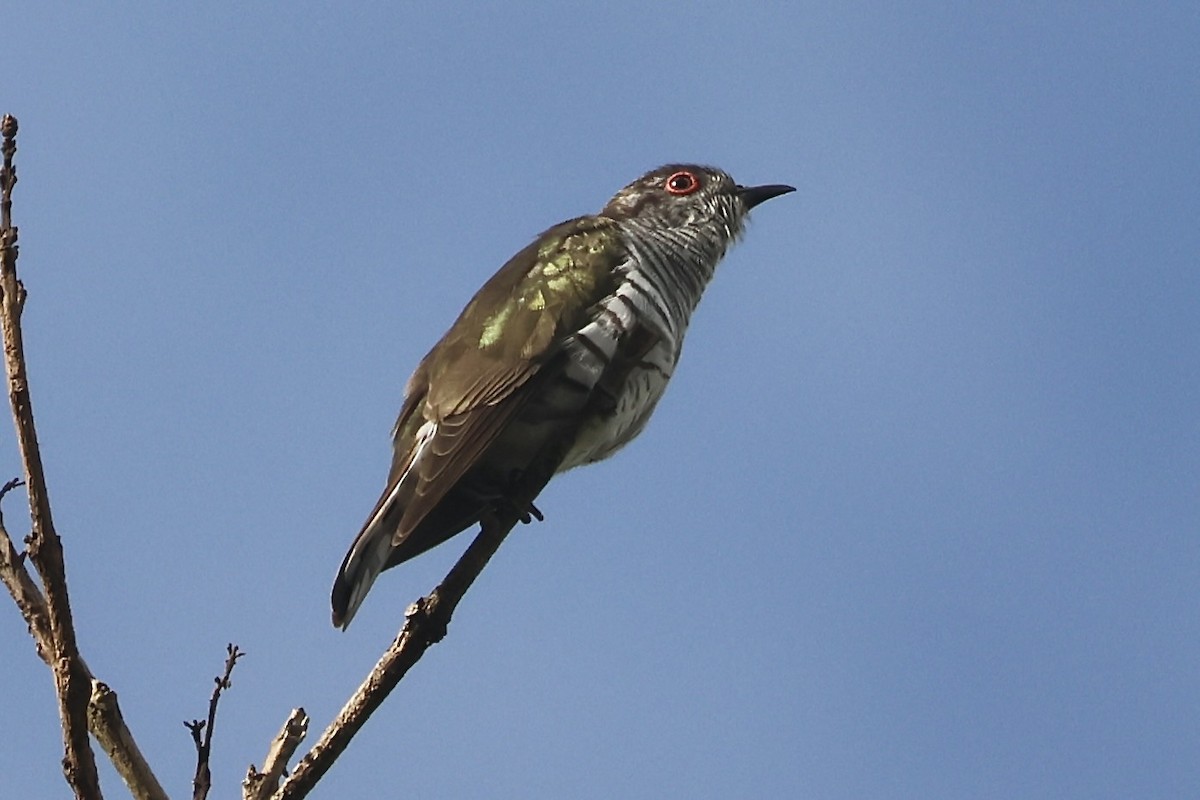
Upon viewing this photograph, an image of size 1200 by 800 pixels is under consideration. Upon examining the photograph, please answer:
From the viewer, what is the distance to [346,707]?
3213 mm

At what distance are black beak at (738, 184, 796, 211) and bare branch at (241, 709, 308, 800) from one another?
3914 mm

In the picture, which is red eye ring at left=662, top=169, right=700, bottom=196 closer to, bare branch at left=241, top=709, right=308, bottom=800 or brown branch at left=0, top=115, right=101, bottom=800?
bare branch at left=241, top=709, right=308, bottom=800

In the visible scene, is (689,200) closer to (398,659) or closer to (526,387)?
(526,387)

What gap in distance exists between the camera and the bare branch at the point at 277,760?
3066 mm

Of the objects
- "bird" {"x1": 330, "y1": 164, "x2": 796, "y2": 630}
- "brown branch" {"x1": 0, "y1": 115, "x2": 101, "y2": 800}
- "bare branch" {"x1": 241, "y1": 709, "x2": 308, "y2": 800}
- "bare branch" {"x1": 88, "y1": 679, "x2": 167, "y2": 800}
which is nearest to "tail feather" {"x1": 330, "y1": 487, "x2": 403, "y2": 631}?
"bird" {"x1": 330, "y1": 164, "x2": 796, "y2": 630}

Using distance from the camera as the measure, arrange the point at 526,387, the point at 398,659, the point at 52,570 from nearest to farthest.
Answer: the point at 52,570 < the point at 398,659 < the point at 526,387

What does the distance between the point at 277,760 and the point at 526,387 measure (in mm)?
1769

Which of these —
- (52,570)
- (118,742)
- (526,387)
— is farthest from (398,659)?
(526,387)

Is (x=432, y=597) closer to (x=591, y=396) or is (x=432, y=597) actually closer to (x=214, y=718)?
(x=214, y=718)

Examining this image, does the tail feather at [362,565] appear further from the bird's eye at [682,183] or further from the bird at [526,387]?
the bird's eye at [682,183]

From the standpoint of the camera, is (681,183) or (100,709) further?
(681,183)

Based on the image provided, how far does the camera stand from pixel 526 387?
4656mm

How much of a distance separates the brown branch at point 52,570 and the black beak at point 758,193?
438cm

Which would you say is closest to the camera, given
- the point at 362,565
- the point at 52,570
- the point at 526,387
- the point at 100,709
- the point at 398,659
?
the point at 52,570
